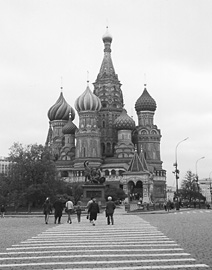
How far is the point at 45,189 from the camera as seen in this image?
47.7 meters

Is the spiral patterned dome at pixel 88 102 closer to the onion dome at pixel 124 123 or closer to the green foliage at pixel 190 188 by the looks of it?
the onion dome at pixel 124 123

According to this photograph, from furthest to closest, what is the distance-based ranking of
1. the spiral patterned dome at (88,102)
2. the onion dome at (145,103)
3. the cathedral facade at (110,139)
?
the onion dome at (145,103), the spiral patterned dome at (88,102), the cathedral facade at (110,139)

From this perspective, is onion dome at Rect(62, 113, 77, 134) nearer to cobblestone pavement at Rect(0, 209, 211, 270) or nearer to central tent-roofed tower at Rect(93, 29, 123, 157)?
central tent-roofed tower at Rect(93, 29, 123, 157)

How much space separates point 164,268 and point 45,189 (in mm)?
39036

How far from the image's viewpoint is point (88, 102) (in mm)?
91688

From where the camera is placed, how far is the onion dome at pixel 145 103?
319 feet

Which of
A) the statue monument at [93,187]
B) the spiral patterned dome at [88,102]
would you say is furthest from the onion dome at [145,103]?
the statue monument at [93,187]

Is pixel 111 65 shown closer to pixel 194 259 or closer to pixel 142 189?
pixel 142 189

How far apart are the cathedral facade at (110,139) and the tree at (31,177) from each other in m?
34.0

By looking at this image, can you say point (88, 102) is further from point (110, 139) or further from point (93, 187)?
point (93, 187)

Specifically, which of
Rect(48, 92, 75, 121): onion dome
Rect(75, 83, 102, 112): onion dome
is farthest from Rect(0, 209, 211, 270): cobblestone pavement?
Rect(48, 92, 75, 121): onion dome

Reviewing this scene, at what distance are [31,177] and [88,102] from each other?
43712 millimetres

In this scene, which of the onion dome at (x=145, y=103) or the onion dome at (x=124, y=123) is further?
the onion dome at (x=145, y=103)

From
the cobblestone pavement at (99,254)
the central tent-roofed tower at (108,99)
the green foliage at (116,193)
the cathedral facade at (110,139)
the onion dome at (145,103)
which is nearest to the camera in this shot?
the cobblestone pavement at (99,254)
